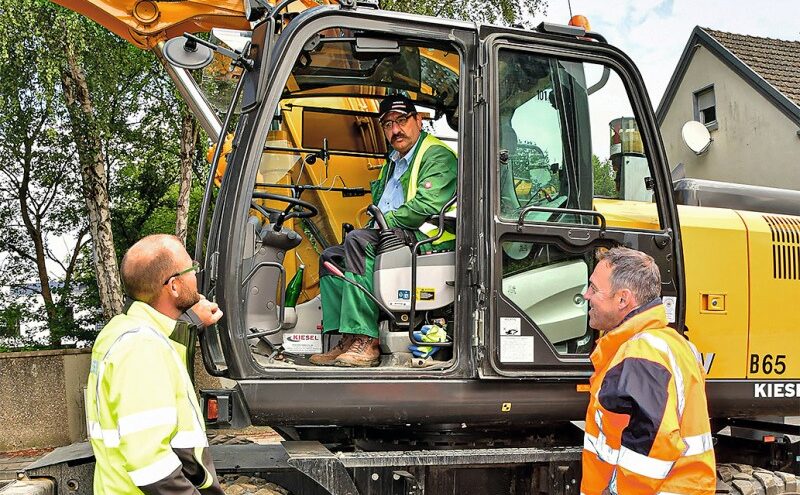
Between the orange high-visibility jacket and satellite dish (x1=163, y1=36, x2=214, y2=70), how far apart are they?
6.82 ft

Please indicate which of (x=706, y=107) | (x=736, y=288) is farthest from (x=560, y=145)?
(x=706, y=107)

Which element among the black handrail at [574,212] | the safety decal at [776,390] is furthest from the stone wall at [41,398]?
the safety decal at [776,390]

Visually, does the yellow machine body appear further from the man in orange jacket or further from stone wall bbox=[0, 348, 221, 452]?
stone wall bbox=[0, 348, 221, 452]

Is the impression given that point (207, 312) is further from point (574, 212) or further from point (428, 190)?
point (574, 212)

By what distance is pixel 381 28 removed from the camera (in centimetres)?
358

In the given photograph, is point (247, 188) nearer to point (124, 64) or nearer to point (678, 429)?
point (678, 429)

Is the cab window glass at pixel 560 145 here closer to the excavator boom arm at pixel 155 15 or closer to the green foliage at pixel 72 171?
the excavator boom arm at pixel 155 15

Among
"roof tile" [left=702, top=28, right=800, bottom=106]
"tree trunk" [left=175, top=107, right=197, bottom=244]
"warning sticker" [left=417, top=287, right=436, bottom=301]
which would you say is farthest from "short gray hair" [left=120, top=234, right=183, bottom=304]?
"roof tile" [left=702, top=28, right=800, bottom=106]

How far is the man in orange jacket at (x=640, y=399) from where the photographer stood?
112 inches

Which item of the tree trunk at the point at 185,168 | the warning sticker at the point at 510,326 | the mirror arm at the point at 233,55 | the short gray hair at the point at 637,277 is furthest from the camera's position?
the tree trunk at the point at 185,168

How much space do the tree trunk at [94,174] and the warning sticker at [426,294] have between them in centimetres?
1003

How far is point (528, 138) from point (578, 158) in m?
Result: 0.28

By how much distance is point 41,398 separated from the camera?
1002 cm

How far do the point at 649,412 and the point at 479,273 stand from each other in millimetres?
1045
